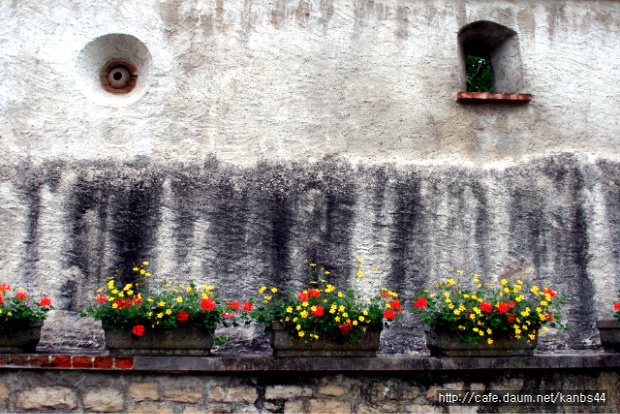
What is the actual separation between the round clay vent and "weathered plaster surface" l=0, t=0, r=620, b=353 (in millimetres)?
234

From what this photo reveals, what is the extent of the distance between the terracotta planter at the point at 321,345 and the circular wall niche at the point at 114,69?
241 centimetres

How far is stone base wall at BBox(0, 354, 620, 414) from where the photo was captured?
3625mm

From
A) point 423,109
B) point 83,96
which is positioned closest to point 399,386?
point 423,109

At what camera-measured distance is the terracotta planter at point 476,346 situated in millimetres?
3812

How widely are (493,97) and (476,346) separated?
88.7 inches

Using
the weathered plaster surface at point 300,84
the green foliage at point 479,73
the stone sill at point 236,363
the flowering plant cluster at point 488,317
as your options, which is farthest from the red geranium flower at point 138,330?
the green foliage at point 479,73

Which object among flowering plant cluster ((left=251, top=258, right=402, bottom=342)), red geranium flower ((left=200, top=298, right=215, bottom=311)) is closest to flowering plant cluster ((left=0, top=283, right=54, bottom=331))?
red geranium flower ((left=200, top=298, right=215, bottom=311))

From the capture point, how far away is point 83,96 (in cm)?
461

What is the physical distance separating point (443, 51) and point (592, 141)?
156 cm

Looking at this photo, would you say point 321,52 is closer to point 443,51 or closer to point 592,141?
point 443,51

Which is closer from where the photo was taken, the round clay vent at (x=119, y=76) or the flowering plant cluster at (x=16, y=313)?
the flowering plant cluster at (x=16, y=313)

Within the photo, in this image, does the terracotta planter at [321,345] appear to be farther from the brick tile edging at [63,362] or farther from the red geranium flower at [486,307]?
the brick tile edging at [63,362]

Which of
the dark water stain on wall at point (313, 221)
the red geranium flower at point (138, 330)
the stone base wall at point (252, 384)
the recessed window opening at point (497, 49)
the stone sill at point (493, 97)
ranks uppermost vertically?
the recessed window opening at point (497, 49)

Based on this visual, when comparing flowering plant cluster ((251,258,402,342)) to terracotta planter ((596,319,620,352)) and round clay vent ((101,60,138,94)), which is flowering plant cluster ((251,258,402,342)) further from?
round clay vent ((101,60,138,94))
